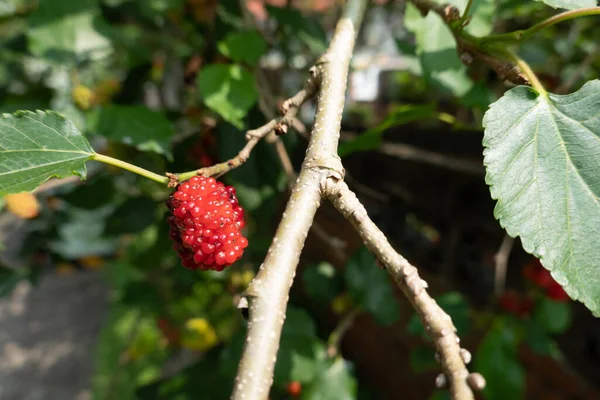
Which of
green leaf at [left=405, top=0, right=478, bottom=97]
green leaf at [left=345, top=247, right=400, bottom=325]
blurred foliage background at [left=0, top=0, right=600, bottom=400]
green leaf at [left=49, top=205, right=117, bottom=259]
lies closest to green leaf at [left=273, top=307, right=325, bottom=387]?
blurred foliage background at [left=0, top=0, right=600, bottom=400]

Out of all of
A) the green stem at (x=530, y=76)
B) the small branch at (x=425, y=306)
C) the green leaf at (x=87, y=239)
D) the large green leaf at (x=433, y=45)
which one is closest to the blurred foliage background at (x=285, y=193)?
the large green leaf at (x=433, y=45)

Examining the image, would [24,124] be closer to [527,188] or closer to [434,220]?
[527,188]

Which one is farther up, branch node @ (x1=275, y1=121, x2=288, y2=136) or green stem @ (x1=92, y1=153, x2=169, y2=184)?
branch node @ (x1=275, y1=121, x2=288, y2=136)

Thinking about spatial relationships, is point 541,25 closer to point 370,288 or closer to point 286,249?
point 286,249

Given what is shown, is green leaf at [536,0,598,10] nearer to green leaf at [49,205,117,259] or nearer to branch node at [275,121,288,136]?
branch node at [275,121,288,136]

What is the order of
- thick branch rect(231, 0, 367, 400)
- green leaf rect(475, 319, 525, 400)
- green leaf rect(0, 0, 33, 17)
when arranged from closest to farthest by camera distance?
thick branch rect(231, 0, 367, 400) → green leaf rect(475, 319, 525, 400) → green leaf rect(0, 0, 33, 17)

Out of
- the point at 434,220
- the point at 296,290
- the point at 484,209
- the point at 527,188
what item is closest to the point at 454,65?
the point at 527,188

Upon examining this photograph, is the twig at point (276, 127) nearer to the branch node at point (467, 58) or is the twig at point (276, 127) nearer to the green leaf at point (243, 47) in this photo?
the branch node at point (467, 58)
